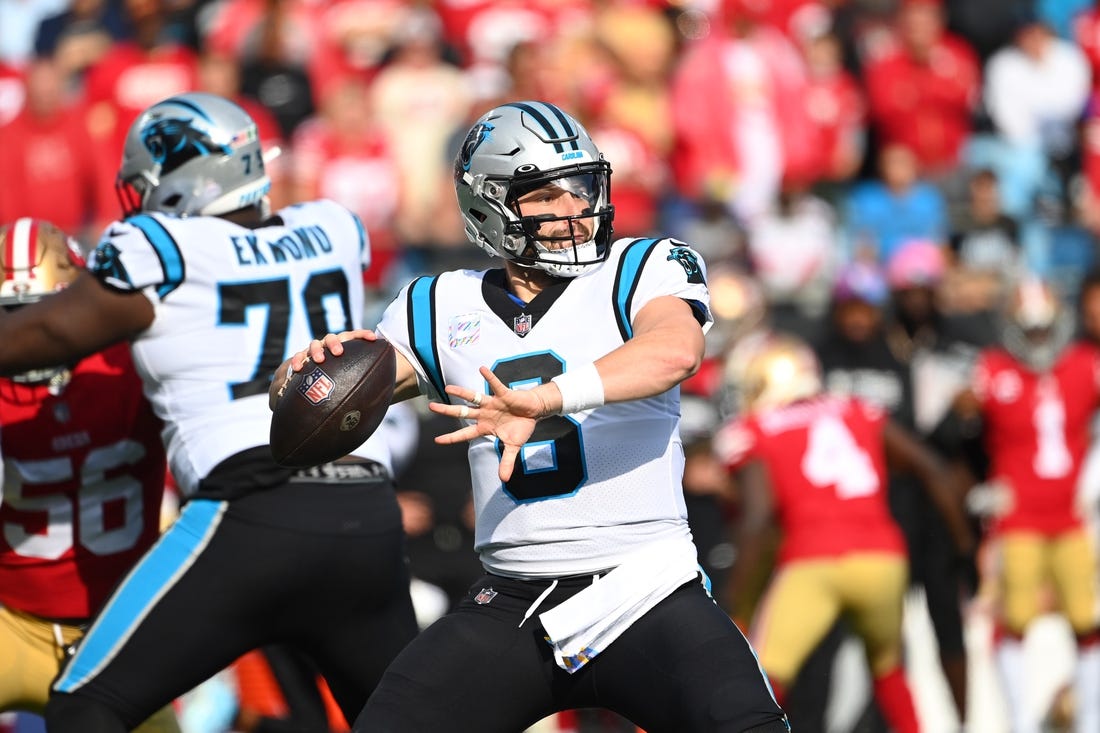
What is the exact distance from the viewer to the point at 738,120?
1166cm

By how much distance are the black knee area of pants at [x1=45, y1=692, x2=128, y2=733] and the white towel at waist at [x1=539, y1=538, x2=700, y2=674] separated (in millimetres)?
1225

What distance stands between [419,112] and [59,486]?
6.66 meters

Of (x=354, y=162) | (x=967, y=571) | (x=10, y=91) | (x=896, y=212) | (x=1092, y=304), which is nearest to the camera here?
(x=967, y=571)

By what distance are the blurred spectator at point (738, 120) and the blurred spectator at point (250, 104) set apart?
267 cm

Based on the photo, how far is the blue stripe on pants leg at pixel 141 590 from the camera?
14.7 ft

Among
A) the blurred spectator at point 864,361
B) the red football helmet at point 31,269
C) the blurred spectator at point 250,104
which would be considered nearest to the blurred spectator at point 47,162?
the blurred spectator at point 250,104

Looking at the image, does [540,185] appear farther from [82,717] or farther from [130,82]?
[130,82]

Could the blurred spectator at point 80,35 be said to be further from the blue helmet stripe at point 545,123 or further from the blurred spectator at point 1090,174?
the blue helmet stripe at point 545,123

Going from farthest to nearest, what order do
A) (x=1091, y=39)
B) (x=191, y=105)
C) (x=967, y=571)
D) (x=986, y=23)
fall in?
1. (x=986, y=23)
2. (x=1091, y=39)
3. (x=967, y=571)
4. (x=191, y=105)

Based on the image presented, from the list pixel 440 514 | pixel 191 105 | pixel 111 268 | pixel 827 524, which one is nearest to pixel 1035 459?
pixel 827 524

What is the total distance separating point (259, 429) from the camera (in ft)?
15.5

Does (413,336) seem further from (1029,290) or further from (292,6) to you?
(292,6)

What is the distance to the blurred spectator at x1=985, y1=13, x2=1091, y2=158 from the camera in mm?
12320

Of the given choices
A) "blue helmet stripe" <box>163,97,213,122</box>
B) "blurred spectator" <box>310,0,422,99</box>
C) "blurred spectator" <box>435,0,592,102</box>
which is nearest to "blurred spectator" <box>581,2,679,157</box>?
"blurred spectator" <box>435,0,592,102</box>
